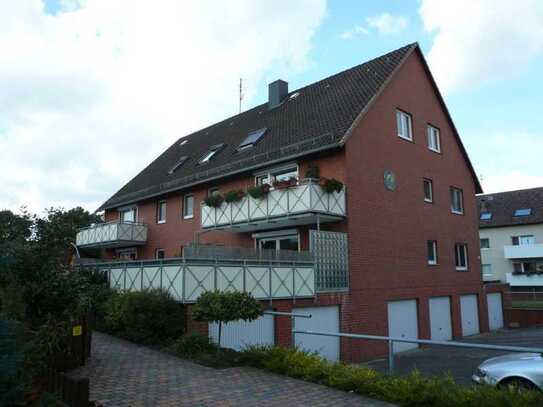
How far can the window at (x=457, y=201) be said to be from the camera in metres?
22.6

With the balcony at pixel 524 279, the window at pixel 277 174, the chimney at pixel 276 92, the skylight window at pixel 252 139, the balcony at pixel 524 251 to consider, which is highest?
the chimney at pixel 276 92

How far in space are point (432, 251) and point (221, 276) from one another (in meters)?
11.0

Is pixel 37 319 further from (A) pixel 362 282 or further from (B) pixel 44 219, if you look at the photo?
(A) pixel 362 282

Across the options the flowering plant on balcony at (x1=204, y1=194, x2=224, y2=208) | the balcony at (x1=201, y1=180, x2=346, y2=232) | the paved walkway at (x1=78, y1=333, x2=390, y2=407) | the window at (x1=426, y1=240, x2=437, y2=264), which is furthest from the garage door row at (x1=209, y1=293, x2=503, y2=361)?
the flowering plant on balcony at (x1=204, y1=194, x2=224, y2=208)

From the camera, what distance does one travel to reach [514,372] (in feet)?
27.2

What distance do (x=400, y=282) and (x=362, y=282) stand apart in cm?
238

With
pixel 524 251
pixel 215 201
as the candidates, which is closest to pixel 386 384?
pixel 215 201

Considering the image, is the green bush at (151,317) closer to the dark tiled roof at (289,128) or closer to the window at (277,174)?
the window at (277,174)

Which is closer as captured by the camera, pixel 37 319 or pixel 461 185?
pixel 37 319

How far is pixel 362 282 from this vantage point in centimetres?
1638

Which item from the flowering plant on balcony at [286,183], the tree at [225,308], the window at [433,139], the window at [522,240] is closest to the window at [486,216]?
the window at [522,240]

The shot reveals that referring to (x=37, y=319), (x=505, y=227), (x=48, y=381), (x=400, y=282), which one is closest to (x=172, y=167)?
(x=400, y=282)

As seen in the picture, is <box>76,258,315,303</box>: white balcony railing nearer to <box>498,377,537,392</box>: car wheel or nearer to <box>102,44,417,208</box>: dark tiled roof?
<box>102,44,417,208</box>: dark tiled roof

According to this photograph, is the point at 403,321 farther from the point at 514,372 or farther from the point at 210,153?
the point at 210,153
